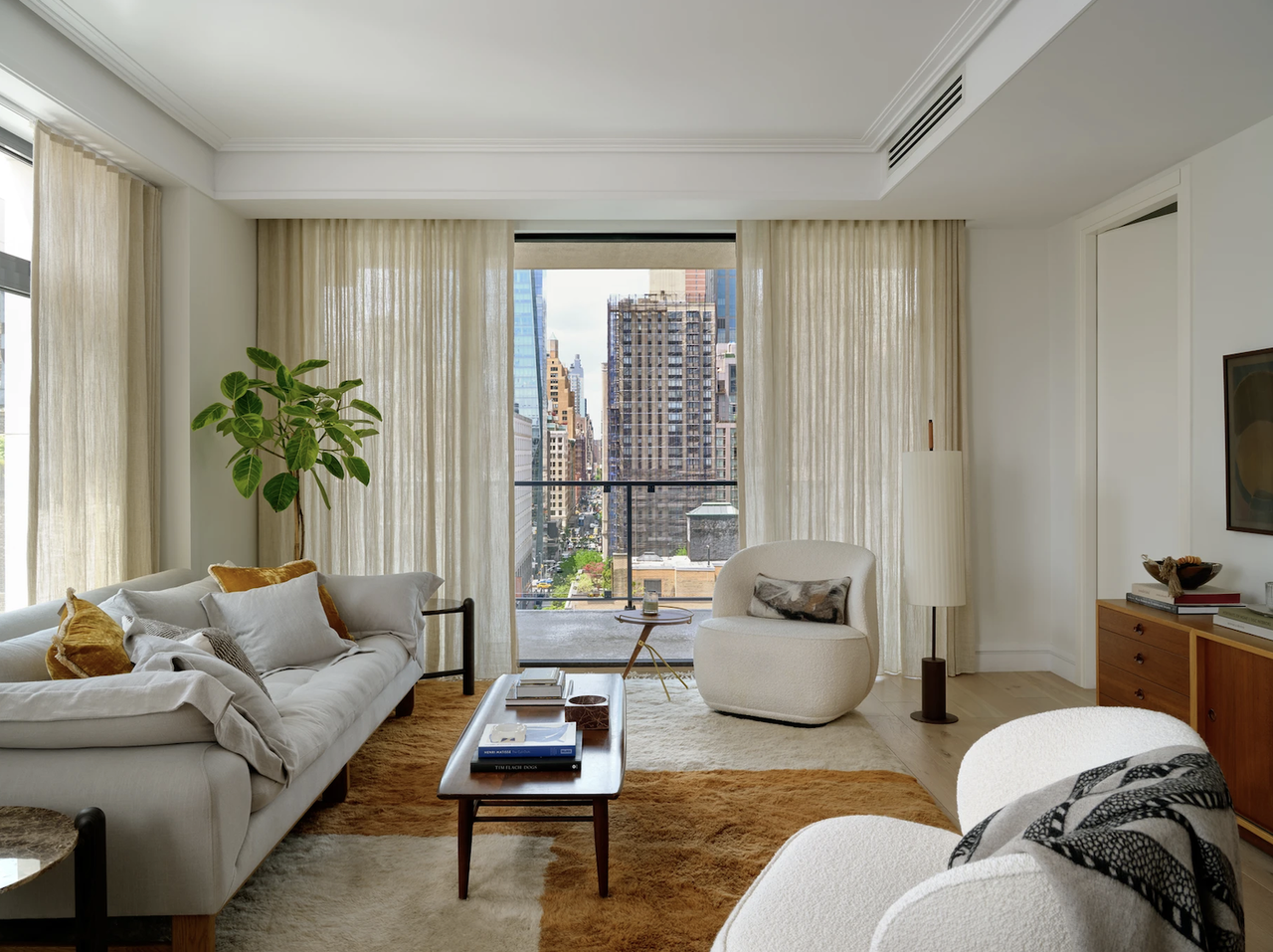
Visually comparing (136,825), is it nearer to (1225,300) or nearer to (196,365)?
(196,365)

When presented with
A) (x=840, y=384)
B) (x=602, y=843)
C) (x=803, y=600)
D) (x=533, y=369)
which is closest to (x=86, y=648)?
(x=602, y=843)

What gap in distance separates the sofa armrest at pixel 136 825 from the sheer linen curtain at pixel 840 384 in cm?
346

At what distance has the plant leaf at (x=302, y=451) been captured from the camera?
4.16m

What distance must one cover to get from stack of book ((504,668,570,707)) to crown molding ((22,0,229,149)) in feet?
9.68

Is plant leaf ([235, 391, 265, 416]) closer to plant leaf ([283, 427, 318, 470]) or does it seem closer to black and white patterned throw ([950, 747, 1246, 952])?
plant leaf ([283, 427, 318, 470])

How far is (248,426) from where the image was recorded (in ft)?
13.2

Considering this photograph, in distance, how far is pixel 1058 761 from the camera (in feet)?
5.29

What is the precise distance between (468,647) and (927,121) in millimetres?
3433

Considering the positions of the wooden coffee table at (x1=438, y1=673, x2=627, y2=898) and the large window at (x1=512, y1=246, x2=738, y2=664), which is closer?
the wooden coffee table at (x1=438, y1=673, x2=627, y2=898)

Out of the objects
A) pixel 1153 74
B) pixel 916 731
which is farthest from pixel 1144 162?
pixel 916 731

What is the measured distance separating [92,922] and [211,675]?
1.91 ft

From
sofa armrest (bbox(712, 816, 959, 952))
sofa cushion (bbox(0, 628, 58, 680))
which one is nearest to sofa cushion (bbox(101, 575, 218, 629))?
sofa cushion (bbox(0, 628, 58, 680))

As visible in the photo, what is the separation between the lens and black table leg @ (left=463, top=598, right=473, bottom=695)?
448 centimetres

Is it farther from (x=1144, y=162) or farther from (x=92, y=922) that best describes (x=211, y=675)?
(x=1144, y=162)
